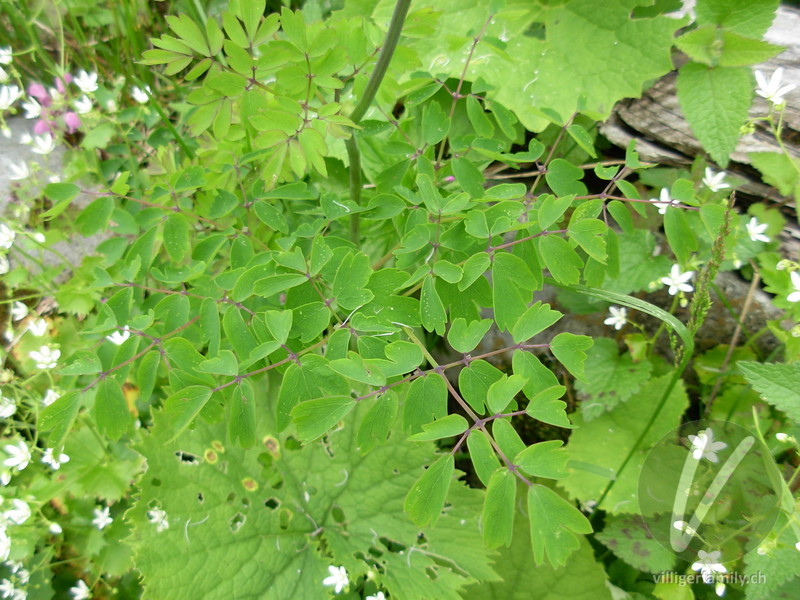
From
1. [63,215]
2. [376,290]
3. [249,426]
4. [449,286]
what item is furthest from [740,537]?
[63,215]

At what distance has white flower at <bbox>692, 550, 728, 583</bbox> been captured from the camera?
1.36 meters

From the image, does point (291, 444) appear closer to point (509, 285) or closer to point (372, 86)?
point (509, 285)

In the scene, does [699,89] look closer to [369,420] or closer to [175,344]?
[369,420]

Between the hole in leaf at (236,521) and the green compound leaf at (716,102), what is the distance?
1.82 meters

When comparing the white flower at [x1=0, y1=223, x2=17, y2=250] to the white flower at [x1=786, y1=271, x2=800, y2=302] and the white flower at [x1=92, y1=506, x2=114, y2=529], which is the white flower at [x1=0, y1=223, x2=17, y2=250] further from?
the white flower at [x1=786, y1=271, x2=800, y2=302]

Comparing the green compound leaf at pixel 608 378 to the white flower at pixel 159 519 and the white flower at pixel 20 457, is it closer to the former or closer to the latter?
the white flower at pixel 159 519

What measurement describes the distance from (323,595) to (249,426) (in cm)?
78

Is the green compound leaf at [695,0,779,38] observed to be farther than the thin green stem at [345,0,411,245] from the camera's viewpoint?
Yes

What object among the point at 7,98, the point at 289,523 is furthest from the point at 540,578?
the point at 7,98

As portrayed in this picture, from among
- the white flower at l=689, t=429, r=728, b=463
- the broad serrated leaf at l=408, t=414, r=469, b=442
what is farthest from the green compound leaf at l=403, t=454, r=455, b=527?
the white flower at l=689, t=429, r=728, b=463

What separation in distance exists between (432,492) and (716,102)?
5.17ft

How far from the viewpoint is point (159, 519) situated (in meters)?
1.64

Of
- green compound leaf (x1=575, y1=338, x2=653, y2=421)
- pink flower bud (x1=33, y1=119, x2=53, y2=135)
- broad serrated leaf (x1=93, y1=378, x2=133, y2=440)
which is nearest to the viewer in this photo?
broad serrated leaf (x1=93, y1=378, x2=133, y2=440)

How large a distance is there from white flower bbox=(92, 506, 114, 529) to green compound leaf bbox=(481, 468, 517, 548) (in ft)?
4.83
